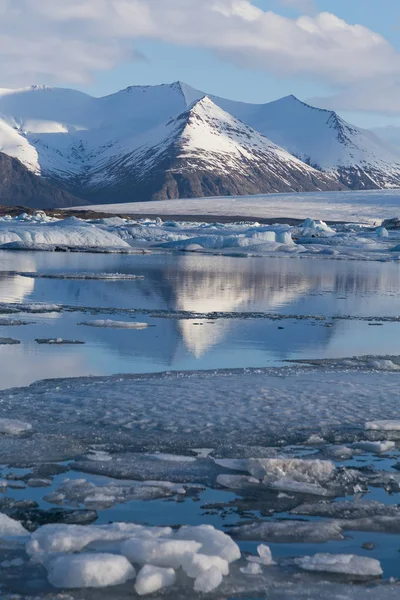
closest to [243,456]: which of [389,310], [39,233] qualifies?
[389,310]

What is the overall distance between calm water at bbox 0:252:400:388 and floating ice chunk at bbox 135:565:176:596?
4543 mm

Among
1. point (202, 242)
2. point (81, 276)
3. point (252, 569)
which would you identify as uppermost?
point (202, 242)

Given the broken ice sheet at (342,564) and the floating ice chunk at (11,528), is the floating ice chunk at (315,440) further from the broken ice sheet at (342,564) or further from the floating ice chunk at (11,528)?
the floating ice chunk at (11,528)

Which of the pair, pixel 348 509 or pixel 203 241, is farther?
pixel 203 241

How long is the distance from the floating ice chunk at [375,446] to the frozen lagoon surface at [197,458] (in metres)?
0.02

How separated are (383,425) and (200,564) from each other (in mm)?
3255

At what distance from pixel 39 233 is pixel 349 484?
120ft

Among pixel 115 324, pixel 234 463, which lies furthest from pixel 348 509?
pixel 115 324

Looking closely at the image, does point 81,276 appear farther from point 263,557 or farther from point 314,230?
point 314,230

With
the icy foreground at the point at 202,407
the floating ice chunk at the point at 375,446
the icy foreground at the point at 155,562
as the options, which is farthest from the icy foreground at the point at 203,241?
the icy foreground at the point at 155,562

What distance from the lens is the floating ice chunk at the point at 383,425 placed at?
679 cm

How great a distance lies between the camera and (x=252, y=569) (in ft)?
13.3

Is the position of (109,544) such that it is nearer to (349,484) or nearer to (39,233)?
(349,484)

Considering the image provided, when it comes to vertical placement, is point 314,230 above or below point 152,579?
above
